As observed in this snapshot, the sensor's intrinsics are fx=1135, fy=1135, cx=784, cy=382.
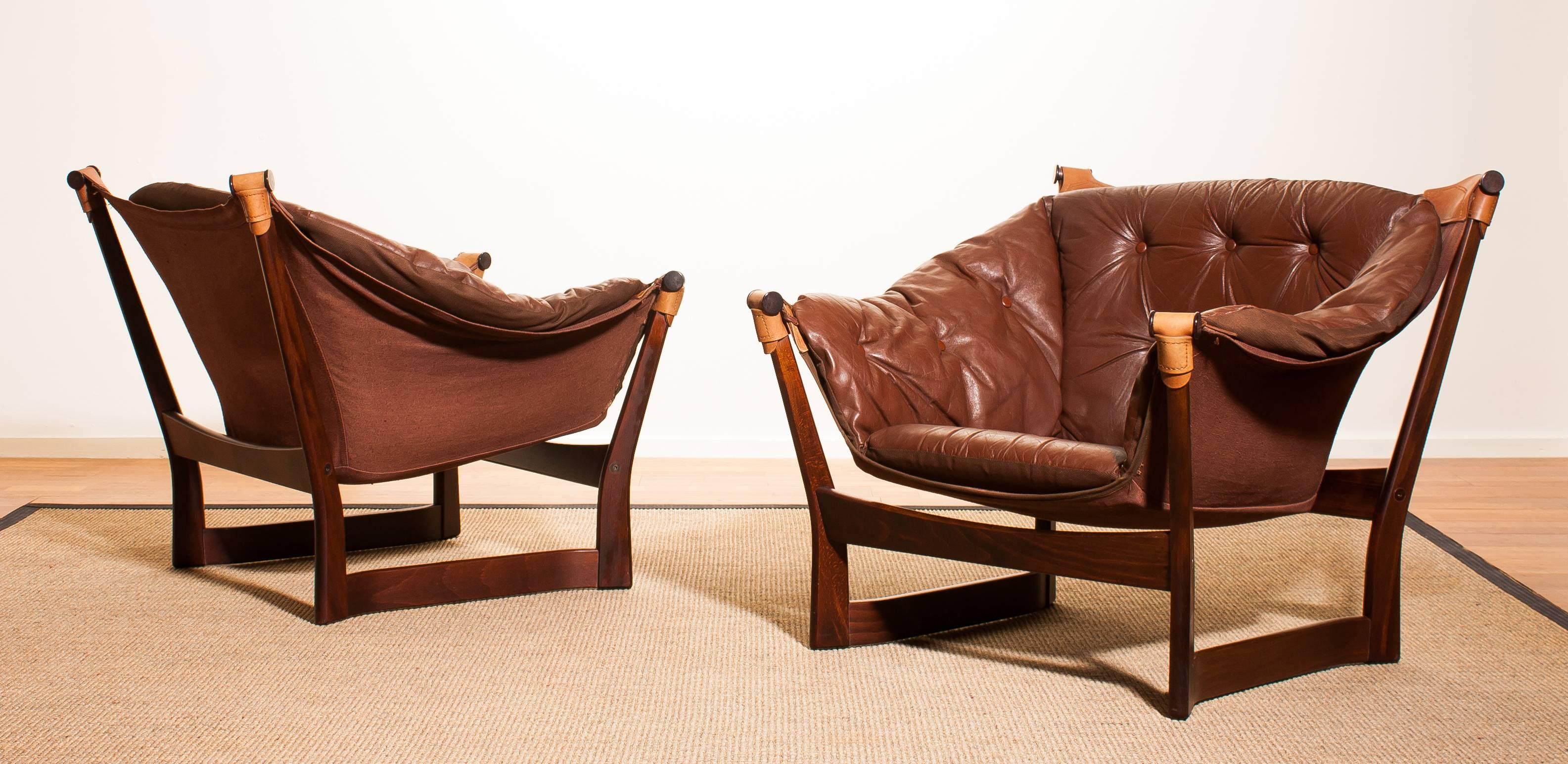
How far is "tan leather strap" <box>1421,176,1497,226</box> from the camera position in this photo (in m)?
1.75

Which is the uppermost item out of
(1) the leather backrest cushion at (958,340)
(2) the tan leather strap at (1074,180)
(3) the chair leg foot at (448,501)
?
(2) the tan leather strap at (1074,180)

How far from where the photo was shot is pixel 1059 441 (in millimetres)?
1691

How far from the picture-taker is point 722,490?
10.8 ft

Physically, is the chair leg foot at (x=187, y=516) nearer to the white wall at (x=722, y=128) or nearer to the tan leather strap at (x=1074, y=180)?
the white wall at (x=722, y=128)

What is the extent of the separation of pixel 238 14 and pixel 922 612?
3.06 m

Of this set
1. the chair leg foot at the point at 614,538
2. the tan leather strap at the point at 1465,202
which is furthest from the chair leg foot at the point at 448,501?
the tan leather strap at the point at 1465,202

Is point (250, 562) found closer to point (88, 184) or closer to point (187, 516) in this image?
point (187, 516)

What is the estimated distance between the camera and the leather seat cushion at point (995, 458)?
5.22 ft

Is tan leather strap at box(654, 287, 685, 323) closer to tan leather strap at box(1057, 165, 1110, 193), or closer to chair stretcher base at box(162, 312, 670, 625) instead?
chair stretcher base at box(162, 312, 670, 625)

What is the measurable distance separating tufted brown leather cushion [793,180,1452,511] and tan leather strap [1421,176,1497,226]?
2 cm

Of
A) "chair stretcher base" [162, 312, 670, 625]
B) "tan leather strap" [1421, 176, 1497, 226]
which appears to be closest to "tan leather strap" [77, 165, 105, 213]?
"chair stretcher base" [162, 312, 670, 625]

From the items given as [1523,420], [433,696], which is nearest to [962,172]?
[1523,420]

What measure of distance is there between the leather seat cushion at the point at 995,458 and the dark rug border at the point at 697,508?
60cm

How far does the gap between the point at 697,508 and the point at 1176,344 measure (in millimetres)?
1706
